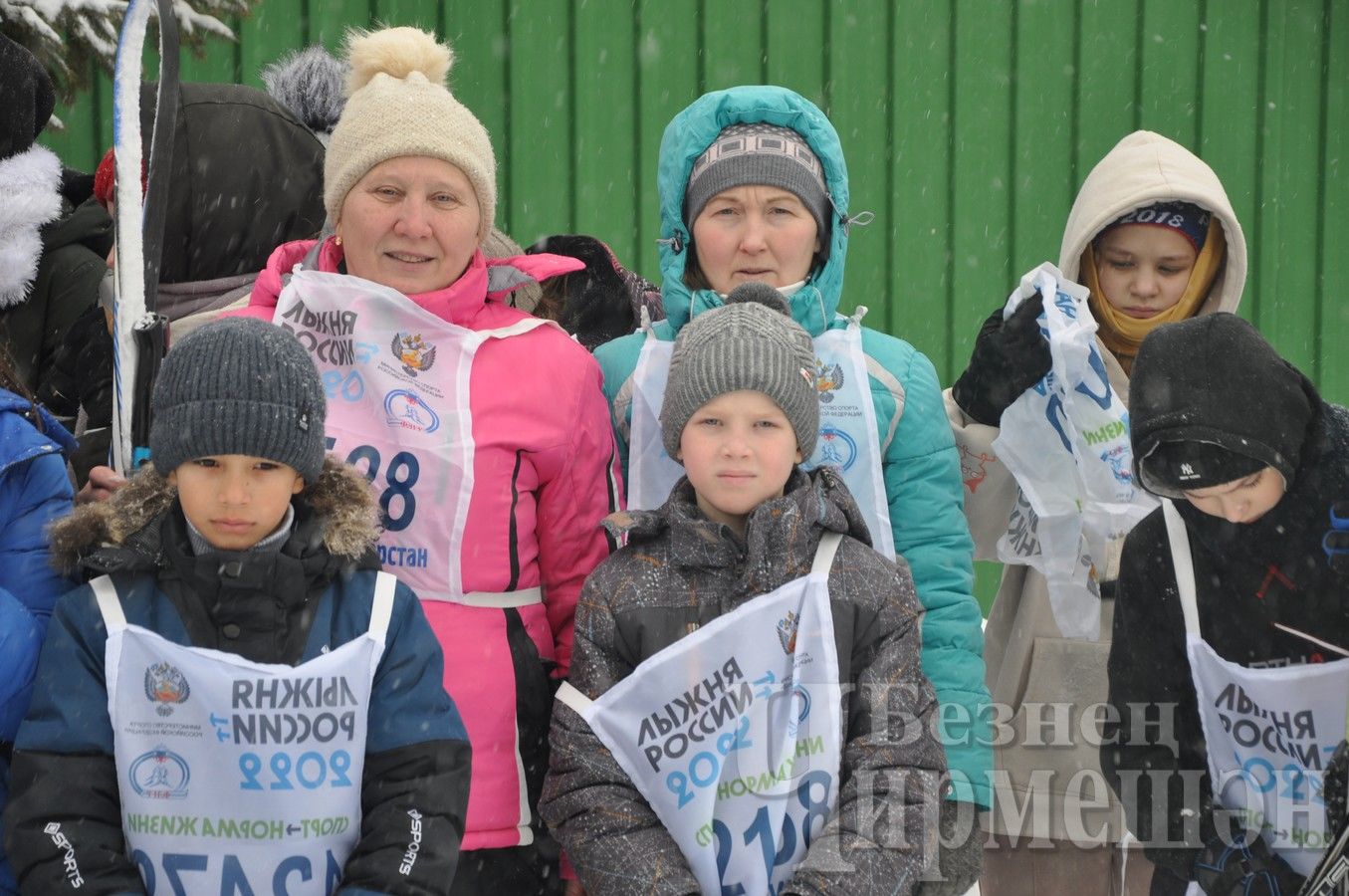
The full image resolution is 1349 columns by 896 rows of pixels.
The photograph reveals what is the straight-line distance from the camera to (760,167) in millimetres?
2953

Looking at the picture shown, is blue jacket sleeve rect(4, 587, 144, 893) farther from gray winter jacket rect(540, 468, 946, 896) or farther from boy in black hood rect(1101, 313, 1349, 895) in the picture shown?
boy in black hood rect(1101, 313, 1349, 895)

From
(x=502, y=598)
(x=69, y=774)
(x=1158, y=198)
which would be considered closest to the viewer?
(x=69, y=774)

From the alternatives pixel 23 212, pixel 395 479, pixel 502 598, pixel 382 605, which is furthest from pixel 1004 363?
pixel 23 212

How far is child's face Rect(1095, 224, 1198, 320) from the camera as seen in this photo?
11.0 ft

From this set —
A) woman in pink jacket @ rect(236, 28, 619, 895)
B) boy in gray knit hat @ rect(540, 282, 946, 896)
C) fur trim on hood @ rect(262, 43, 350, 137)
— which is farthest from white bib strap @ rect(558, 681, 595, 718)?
fur trim on hood @ rect(262, 43, 350, 137)

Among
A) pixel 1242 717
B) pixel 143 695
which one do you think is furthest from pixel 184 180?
pixel 1242 717

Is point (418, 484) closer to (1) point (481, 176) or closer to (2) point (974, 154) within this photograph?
(1) point (481, 176)

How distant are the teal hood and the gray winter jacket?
54 centimetres

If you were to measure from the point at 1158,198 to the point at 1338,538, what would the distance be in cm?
113

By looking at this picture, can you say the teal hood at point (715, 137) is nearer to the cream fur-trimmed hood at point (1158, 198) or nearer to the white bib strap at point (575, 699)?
the cream fur-trimmed hood at point (1158, 198)

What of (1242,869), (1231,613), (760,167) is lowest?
(1242,869)

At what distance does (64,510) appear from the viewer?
2457 mm

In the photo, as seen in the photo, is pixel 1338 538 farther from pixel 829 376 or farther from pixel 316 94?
pixel 316 94

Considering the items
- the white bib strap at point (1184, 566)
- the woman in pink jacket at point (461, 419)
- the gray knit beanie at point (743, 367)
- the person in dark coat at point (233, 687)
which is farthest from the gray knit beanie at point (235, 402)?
the white bib strap at point (1184, 566)
